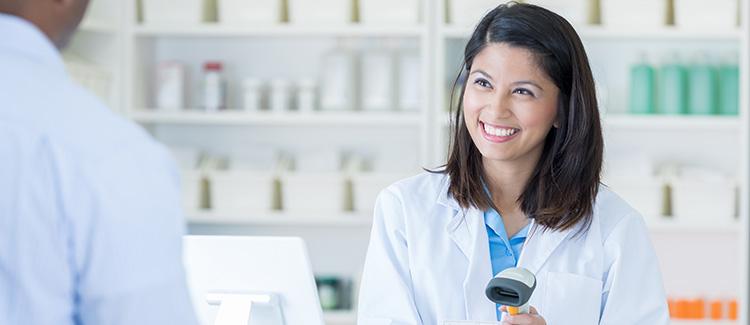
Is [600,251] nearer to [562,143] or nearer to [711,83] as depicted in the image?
[562,143]

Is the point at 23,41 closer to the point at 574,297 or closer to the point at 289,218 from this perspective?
the point at 574,297

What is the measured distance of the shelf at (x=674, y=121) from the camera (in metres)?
3.22

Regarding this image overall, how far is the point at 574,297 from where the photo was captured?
1643 mm

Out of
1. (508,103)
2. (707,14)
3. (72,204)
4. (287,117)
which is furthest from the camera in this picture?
(287,117)

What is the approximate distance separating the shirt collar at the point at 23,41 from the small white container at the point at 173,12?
258cm

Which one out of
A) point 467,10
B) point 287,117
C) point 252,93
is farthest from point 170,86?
point 467,10

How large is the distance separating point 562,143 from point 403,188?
0.90ft

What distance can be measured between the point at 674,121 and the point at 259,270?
2.21 metres

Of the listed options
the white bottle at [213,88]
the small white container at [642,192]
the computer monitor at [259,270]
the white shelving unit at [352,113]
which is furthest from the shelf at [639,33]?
the computer monitor at [259,270]

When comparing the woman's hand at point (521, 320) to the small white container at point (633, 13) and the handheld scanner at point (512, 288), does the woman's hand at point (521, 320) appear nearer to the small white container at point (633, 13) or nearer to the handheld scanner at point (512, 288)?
the handheld scanner at point (512, 288)

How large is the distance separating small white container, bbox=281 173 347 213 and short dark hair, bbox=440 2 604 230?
1.55m

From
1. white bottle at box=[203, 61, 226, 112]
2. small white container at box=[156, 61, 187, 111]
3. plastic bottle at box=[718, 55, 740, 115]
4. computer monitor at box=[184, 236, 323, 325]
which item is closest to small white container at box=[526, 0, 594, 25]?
plastic bottle at box=[718, 55, 740, 115]

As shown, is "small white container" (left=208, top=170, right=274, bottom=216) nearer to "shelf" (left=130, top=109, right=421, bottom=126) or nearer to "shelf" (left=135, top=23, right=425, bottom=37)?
"shelf" (left=130, top=109, right=421, bottom=126)

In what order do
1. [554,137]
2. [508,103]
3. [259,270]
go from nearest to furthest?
[259,270] → [508,103] → [554,137]
